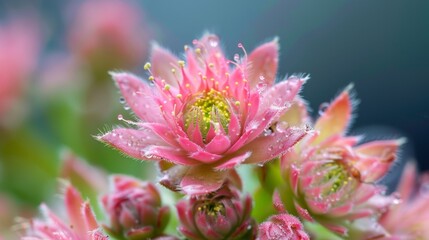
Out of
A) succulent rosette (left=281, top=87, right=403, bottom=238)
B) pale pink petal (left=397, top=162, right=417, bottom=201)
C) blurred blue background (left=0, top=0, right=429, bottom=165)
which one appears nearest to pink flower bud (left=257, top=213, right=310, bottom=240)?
succulent rosette (left=281, top=87, right=403, bottom=238)

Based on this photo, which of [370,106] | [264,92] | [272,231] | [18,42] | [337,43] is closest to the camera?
[272,231]

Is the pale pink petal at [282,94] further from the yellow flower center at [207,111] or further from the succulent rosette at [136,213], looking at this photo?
the succulent rosette at [136,213]

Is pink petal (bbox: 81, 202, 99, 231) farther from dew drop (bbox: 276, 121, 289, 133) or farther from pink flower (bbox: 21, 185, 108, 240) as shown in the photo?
dew drop (bbox: 276, 121, 289, 133)

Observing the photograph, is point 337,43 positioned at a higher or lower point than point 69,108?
higher

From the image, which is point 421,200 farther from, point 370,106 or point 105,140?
point 370,106

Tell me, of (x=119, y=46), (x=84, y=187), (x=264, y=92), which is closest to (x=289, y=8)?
(x=119, y=46)

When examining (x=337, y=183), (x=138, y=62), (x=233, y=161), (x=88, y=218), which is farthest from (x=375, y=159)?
(x=138, y=62)

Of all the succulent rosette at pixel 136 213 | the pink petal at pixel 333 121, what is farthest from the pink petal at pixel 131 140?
the pink petal at pixel 333 121
